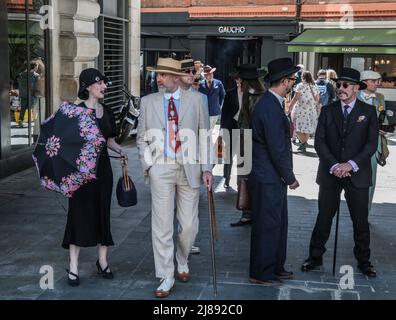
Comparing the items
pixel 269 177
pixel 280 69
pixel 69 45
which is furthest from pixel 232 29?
pixel 269 177

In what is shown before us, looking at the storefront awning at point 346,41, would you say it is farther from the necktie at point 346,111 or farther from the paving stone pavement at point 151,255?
the necktie at point 346,111

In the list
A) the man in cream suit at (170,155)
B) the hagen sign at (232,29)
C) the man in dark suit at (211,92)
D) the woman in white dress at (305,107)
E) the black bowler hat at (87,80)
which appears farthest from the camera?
the hagen sign at (232,29)

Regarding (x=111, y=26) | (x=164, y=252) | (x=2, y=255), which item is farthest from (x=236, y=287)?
(x=111, y=26)

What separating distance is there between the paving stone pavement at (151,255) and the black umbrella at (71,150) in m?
0.90

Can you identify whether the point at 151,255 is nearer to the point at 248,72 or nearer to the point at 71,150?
the point at 71,150

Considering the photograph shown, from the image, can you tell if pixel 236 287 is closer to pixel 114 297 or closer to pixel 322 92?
pixel 114 297

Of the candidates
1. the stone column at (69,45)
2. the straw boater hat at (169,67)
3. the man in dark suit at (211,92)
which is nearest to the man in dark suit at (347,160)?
the straw boater hat at (169,67)

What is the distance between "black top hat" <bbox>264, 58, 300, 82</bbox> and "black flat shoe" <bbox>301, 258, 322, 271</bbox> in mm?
1710

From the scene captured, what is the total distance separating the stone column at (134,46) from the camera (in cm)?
1580

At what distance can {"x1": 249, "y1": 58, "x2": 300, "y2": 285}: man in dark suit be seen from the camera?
16.4 feet

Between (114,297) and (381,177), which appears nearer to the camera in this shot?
(114,297)

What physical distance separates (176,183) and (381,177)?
6.15 meters

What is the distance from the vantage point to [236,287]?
508 cm

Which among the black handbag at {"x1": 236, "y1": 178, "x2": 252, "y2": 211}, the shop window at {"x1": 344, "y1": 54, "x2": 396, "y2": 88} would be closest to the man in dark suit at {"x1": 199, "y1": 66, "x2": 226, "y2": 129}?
the black handbag at {"x1": 236, "y1": 178, "x2": 252, "y2": 211}
